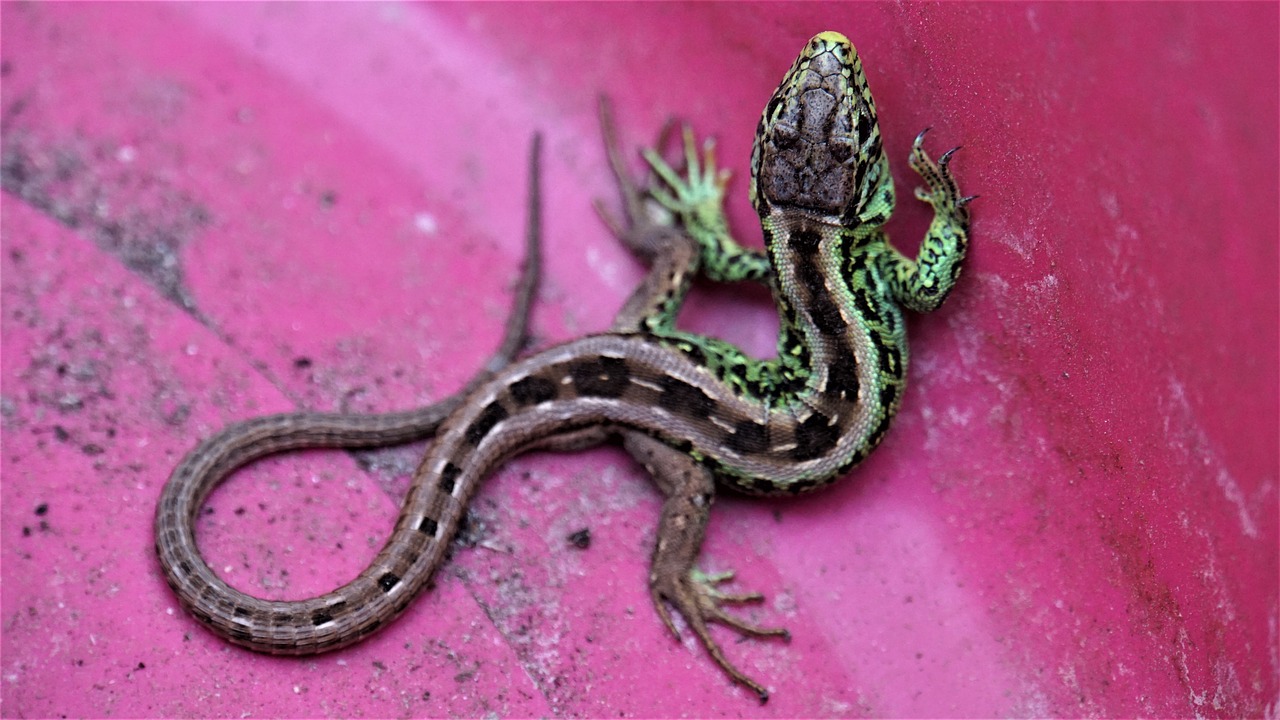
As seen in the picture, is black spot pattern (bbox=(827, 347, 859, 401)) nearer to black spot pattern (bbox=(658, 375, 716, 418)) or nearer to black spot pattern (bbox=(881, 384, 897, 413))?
black spot pattern (bbox=(881, 384, 897, 413))

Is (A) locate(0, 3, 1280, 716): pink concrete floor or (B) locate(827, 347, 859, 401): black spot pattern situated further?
(B) locate(827, 347, 859, 401): black spot pattern

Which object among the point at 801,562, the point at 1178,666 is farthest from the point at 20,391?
the point at 1178,666

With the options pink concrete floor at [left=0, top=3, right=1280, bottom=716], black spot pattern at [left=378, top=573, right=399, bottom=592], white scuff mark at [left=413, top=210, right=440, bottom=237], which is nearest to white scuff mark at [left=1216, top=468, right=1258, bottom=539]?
pink concrete floor at [left=0, top=3, right=1280, bottom=716]

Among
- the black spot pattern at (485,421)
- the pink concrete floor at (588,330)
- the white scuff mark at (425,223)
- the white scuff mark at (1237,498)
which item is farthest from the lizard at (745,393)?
the white scuff mark at (1237,498)

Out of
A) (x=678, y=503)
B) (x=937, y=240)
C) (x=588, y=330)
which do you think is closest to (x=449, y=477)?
(x=678, y=503)

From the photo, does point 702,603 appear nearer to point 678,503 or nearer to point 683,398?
point 678,503

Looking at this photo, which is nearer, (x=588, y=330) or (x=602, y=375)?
(x=602, y=375)
